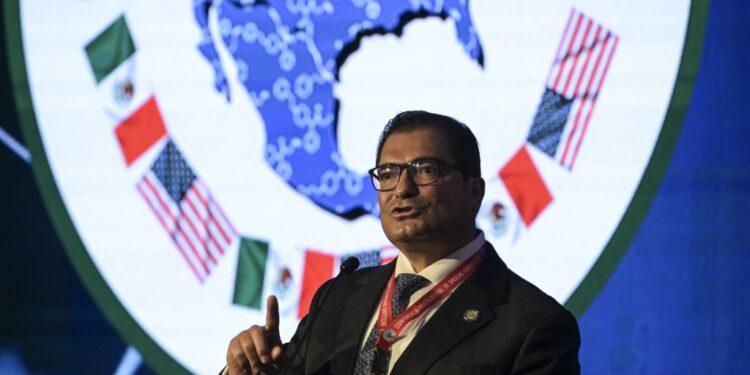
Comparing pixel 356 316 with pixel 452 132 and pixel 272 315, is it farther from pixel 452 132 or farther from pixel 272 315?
pixel 452 132

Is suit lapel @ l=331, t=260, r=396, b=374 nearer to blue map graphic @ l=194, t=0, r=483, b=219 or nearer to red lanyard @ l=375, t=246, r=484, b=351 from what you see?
red lanyard @ l=375, t=246, r=484, b=351

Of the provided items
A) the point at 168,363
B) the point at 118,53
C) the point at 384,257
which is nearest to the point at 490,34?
the point at 384,257

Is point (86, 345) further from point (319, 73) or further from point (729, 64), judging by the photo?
point (729, 64)

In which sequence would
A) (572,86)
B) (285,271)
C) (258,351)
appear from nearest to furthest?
(258,351)
(572,86)
(285,271)

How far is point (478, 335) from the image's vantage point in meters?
1.58

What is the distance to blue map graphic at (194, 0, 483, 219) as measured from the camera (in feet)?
9.38

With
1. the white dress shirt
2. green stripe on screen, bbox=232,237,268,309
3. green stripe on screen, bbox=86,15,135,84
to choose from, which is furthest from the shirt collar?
green stripe on screen, bbox=86,15,135,84

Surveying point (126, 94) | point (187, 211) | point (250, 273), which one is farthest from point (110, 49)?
point (250, 273)

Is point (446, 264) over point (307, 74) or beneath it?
over

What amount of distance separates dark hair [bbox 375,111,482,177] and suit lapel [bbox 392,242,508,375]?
17 centimetres

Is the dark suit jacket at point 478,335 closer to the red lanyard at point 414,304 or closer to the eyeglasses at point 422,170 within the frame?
the red lanyard at point 414,304

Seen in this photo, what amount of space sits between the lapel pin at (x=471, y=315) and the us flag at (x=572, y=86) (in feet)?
3.95

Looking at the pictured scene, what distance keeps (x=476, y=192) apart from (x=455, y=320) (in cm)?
24

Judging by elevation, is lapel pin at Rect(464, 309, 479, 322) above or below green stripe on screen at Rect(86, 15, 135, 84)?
A: above
